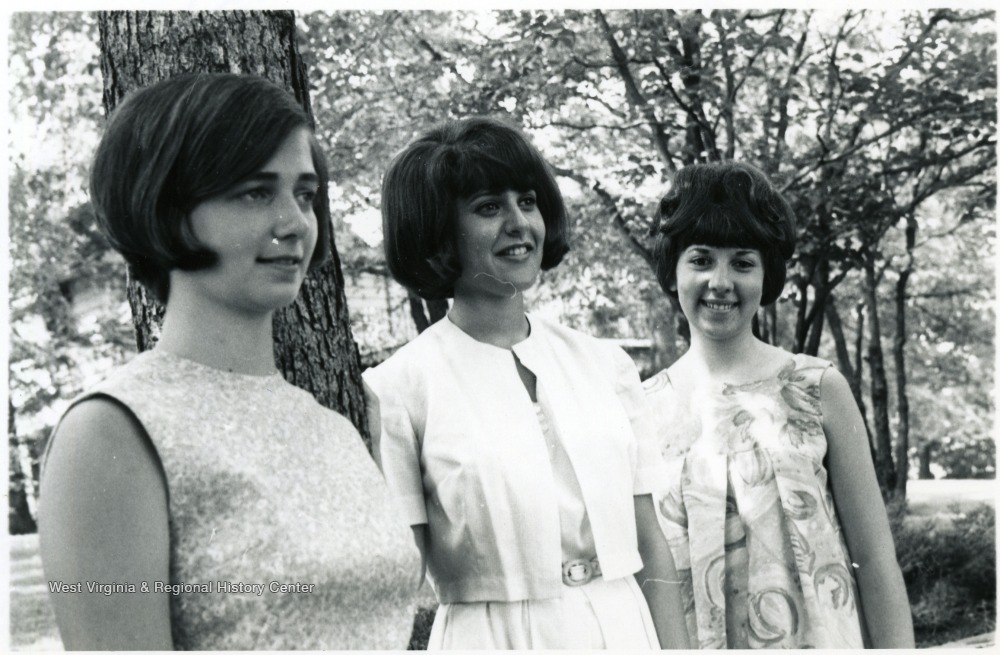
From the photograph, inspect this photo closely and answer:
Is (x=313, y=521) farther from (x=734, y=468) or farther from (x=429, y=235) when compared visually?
(x=734, y=468)

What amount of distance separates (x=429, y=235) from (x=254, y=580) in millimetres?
868

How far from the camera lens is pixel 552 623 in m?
1.87

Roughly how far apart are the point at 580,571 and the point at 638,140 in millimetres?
3928

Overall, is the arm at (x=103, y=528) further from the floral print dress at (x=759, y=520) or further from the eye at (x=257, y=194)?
the floral print dress at (x=759, y=520)

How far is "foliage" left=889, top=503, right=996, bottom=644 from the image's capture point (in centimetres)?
516

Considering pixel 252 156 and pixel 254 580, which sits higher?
pixel 252 156

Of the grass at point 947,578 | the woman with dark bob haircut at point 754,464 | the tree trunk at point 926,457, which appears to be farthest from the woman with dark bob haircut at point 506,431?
the tree trunk at point 926,457

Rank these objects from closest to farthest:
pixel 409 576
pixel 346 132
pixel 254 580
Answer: pixel 254 580 < pixel 409 576 < pixel 346 132

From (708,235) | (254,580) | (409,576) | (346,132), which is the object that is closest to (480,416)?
(409,576)

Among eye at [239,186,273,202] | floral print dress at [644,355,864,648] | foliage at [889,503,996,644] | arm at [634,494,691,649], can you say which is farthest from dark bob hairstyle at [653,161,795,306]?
foliage at [889,503,996,644]

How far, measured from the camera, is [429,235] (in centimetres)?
204

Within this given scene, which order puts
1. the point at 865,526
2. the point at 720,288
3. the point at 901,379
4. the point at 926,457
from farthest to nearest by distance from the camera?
the point at 926,457 → the point at 901,379 → the point at 720,288 → the point at 865,526

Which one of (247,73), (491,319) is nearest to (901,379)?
(491,319)

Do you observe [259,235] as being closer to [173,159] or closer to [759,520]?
[173,159]
